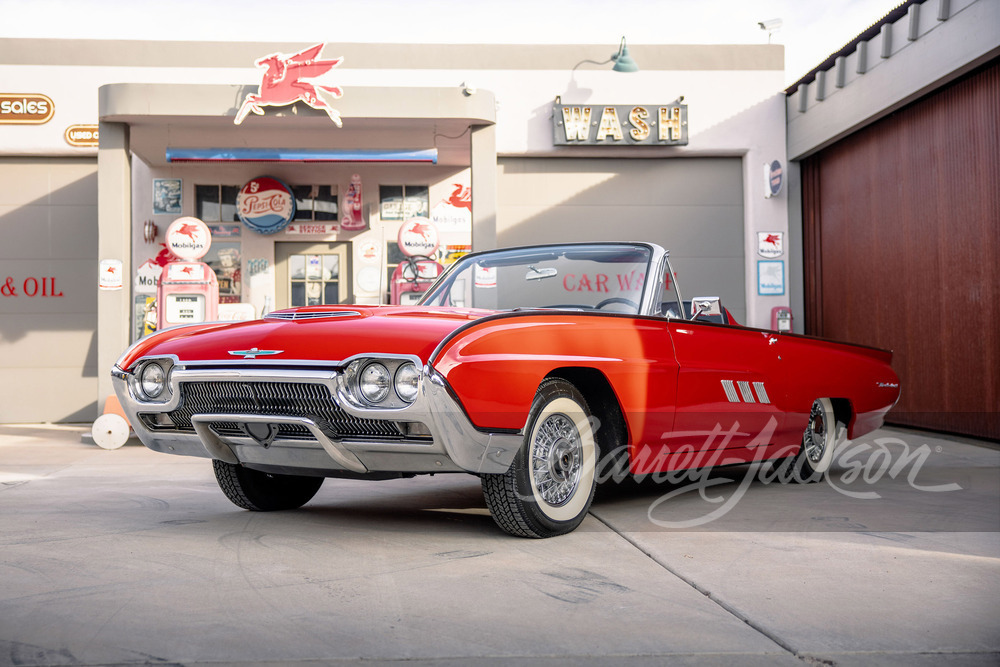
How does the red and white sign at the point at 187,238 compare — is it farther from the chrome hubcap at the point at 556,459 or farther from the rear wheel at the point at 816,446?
the chrome hubcap at the point at 556,459

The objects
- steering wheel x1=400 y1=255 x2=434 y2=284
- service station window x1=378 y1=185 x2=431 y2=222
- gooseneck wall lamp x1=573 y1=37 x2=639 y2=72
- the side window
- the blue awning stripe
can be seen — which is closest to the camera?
the side window

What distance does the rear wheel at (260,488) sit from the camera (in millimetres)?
4859

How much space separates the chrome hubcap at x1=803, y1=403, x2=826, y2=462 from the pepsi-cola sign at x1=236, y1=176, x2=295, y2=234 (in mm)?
8895

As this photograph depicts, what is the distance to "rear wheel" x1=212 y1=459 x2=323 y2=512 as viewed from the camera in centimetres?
486

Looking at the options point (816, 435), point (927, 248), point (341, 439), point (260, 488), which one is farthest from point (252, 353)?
point (927, 248)

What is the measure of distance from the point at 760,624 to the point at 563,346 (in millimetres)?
1543

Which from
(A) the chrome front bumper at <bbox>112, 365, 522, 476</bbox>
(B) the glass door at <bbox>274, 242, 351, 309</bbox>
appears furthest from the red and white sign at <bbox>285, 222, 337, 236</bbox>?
(A) the chrome front bumper at <bbox>112, 365, 522, 476</bbox>

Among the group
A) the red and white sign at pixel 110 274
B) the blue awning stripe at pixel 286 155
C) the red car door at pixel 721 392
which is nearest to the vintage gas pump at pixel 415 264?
the blue awning stripe at pixel 286 155

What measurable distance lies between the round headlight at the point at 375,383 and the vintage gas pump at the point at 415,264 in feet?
24.5

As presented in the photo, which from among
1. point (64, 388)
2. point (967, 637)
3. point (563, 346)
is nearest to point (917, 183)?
point (563, 346)

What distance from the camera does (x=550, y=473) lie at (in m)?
4.17

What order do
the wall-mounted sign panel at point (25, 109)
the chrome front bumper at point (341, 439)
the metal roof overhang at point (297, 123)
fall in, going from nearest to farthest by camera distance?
the chrome front bumper at point (341, 439)
the metal roof overhang at point (297, 123)
the wall-mounted sign panel at point (25, 109)

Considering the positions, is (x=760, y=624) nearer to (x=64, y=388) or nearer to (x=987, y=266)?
(x=987, y=266)

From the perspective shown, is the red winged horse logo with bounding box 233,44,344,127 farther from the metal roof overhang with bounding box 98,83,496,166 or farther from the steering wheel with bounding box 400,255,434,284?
the steering wheel with bounding box 400,255,434,284
